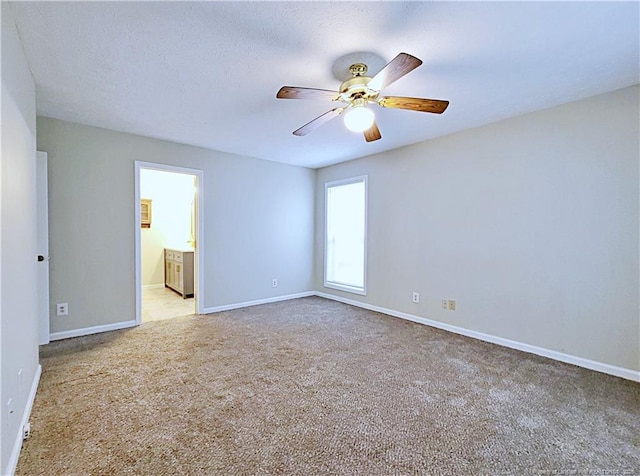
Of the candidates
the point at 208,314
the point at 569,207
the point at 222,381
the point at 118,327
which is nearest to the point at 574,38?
the point at 569,207

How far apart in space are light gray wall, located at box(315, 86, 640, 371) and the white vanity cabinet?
3.37 metres

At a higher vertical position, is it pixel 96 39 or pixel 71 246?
pixel 96 39

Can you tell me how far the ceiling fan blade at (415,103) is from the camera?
7.03 feet

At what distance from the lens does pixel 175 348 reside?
305 centimetres

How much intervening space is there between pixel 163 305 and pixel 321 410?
149 inches

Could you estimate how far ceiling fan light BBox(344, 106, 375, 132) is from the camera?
2219 mm

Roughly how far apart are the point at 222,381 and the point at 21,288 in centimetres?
140

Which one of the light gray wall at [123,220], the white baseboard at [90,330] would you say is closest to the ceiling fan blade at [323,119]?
the light gray wall at [123,220]

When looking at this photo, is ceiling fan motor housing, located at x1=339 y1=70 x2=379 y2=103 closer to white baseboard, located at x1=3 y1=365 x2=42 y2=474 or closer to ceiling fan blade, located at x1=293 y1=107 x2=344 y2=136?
ceiling fan blade, located at x1=293 y1=107 x2=344 y2=136

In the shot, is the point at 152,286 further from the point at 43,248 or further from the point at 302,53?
the point at 302,53

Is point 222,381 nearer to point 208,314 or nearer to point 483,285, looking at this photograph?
point 208,314

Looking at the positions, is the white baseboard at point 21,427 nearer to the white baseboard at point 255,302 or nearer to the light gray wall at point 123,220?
the light gray wall at point 123,220

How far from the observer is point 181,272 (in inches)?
215

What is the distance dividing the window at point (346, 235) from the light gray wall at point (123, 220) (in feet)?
2.65
